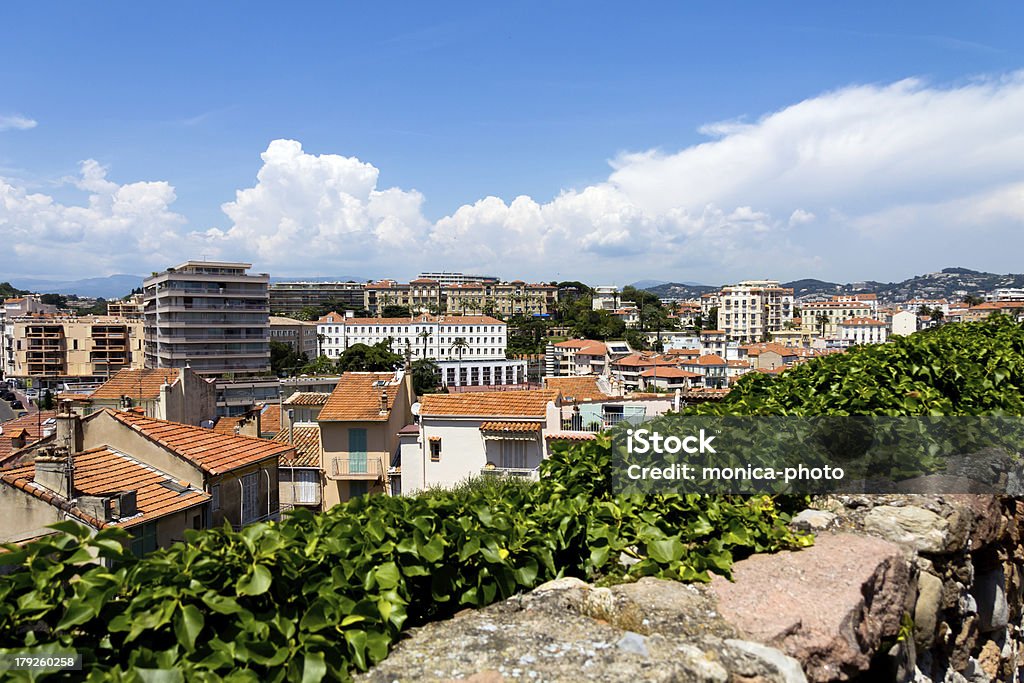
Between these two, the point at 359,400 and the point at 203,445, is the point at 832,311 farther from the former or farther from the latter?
the point at 203,445

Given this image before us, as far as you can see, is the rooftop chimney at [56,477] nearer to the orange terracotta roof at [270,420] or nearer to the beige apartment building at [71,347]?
the orange terracotta roof at [270,420]

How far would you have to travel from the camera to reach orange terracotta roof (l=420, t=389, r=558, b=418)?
19.7m

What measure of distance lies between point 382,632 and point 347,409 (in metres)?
20.2

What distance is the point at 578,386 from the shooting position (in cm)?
2747

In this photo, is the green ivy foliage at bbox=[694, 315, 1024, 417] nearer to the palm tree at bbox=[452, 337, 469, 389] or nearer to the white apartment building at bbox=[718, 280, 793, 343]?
the palm tree at bbox=[452, 337, 469, 389]

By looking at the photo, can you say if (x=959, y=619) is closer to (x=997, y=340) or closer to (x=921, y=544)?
(x=921, y=544)

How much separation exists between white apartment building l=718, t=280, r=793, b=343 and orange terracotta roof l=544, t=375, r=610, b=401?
420 feet

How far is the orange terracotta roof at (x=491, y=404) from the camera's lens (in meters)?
19.7

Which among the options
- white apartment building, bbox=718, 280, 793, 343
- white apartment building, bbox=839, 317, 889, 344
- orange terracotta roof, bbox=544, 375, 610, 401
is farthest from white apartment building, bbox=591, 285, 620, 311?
orange terracotta roof, bbox=544, 375, 610, 401

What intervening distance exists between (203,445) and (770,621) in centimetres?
1160

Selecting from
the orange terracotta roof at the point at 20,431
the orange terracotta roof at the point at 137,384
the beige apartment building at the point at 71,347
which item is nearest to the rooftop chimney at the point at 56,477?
the orange terracotta roof at the point at 20,431

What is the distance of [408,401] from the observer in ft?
80.5

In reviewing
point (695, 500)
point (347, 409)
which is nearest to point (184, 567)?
point (695, 500)

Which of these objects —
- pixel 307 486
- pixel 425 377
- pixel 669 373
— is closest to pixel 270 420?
pixel 307 486
